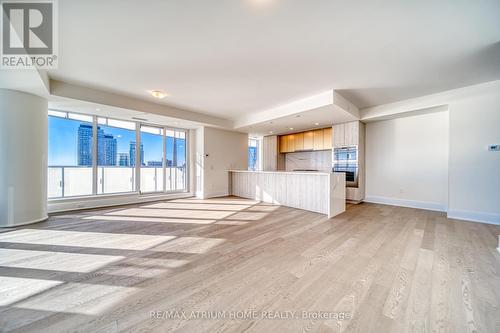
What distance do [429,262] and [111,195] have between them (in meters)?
6.74

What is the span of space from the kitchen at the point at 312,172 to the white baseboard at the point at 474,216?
1.95 metres

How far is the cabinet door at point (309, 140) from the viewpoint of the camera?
6922 mm

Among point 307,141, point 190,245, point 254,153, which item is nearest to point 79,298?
point 190,245

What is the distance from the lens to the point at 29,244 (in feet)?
8.68

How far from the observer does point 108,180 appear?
17.9 feet

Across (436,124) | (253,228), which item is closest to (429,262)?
(253,228)

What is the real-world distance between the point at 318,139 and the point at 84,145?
275 inches

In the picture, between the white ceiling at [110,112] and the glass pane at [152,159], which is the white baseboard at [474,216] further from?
the glass pane at [152,159]

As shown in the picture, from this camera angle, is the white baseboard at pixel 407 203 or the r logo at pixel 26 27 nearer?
the r logo at pixel 26 27

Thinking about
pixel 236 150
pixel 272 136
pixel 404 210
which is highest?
pixel 272 136

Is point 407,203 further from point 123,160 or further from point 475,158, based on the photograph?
point 123,160

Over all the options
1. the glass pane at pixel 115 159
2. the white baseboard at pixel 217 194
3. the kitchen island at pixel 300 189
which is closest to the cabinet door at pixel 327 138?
the kitchen island at pixel 300 189

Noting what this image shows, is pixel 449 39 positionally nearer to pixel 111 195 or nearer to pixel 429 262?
pixel 429 262

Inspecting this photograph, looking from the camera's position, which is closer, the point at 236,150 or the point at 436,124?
the point at 436,124
